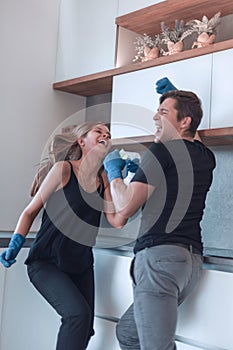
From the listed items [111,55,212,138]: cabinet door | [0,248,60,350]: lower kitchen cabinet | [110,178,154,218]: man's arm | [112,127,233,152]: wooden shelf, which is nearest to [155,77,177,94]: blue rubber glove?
[111,55,212,138]: cabinet door

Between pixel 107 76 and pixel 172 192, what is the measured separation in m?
1.12

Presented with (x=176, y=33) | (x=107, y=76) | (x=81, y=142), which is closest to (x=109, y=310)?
(x=81, y=142)

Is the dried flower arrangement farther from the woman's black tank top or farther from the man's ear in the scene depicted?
the woman's black tank top

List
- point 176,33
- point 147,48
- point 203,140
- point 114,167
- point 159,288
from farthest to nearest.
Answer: point 147,48, point 176,33, point 203,140, point 114,167, point 159,288

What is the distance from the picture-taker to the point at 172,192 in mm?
1417

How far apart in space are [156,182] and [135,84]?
3.00 feet

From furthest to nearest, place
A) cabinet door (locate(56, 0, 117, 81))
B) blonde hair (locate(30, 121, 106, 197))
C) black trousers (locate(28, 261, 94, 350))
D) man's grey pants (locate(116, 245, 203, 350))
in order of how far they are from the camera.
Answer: cabinet door (locate(56, 0, 117, 81)), blonde hair (locate(30, 121, 106, 197)), black trousers (locate(28, 261, 94, 350)), man's grey pants (locate(116, 245, 203, 350))

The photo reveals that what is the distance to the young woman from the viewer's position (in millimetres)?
1742

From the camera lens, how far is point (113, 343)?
187 centimetres

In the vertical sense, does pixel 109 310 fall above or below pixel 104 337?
above

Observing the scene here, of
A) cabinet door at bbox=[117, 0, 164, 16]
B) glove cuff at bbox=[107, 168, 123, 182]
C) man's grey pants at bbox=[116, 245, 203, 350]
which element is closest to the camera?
man's grey pants at bbox=[116, 245, 203, 350]

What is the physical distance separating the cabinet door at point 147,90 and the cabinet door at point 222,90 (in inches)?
1.1

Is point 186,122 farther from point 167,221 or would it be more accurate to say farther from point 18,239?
point 18,239

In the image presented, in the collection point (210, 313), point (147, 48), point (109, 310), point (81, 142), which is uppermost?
point (147, 48)
